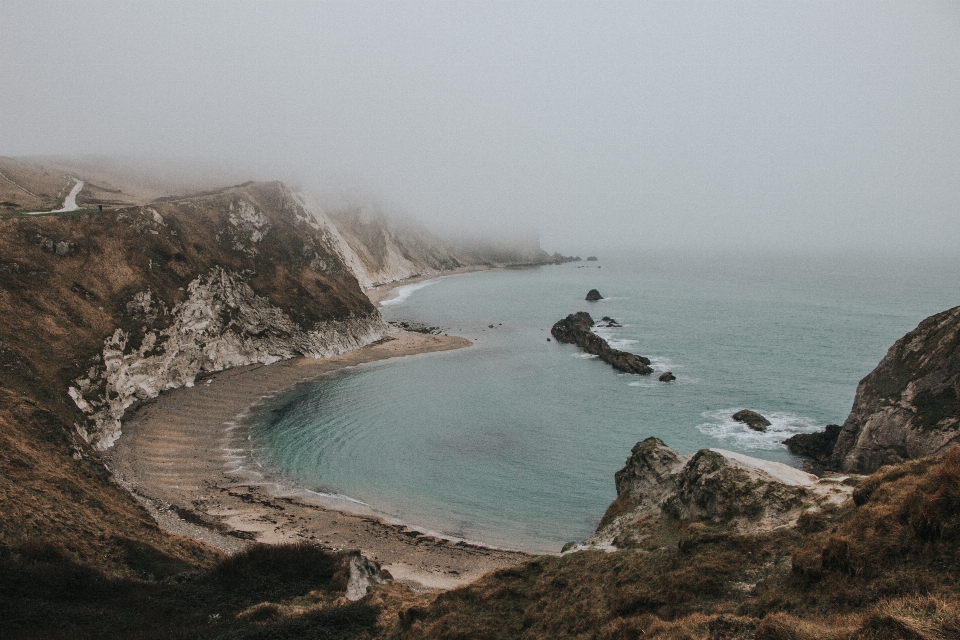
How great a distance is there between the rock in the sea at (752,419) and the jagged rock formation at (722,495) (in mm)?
36886

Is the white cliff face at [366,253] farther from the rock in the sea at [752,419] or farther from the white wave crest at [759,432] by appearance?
the rock in the sea at [752,419]

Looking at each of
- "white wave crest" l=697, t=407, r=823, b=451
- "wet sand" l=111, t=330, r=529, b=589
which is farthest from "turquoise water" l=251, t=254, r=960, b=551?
"wet sand" l=111, t=330, r=529, b=589

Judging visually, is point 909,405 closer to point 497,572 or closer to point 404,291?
point 497,572

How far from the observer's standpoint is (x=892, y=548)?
10.7 metres

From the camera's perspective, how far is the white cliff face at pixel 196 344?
46438 mm

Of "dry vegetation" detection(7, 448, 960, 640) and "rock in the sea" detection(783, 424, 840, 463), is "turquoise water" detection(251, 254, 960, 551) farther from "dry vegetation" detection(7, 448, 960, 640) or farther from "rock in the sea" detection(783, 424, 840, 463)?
"dry vegetation" detection(7, 448, 960, 640)

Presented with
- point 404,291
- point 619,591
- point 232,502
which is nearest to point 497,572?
point 619,591

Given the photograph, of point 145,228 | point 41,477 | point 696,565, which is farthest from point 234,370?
point 696,565

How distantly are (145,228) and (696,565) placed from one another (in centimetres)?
7545

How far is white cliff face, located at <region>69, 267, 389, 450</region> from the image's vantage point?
1828 inches

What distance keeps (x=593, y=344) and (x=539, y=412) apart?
105 ft

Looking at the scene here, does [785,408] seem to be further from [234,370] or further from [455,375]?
[234,370]

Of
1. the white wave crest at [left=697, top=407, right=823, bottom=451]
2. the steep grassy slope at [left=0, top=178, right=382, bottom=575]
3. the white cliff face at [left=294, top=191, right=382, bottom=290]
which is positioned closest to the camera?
the steep grassy slope at [left=0, top=178, right=382, bottom=575]

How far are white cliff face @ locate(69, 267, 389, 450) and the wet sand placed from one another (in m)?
2.23
